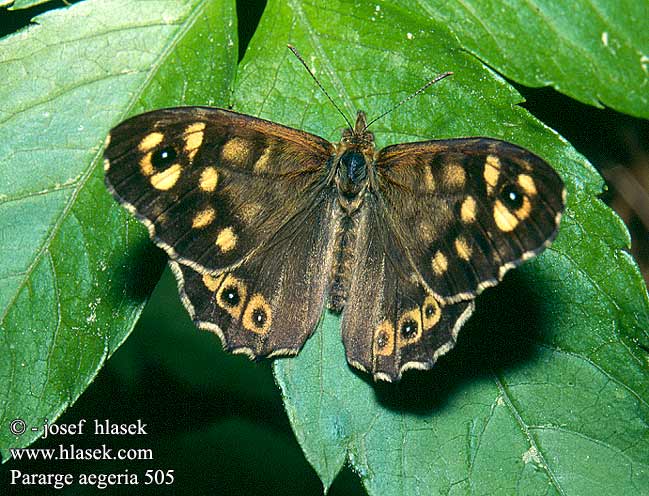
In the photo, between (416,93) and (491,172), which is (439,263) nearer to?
(491,172)

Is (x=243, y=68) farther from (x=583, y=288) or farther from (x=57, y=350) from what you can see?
(x=583, y=288)

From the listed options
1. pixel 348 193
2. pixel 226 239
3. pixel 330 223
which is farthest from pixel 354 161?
pixel 226 239

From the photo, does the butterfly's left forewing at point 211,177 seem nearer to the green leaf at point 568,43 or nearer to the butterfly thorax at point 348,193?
the butterfly thorax at point 348,193

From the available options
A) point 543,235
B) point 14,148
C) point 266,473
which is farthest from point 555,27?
point 266,473

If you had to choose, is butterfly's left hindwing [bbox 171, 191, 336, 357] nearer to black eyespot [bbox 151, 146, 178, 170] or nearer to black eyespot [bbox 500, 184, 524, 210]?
black eyespot [bbox 151, 146, 178, 170]

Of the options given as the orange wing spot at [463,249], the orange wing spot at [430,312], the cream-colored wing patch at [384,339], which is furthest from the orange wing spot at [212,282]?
the orange wing spot at [463,249]

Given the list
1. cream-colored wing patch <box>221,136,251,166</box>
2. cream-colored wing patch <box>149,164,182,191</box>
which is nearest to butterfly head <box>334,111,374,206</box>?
cream-colored wing patch <box>221,136,251,166</box>
